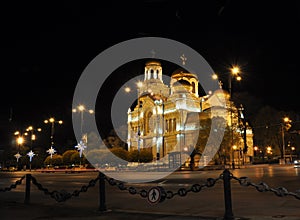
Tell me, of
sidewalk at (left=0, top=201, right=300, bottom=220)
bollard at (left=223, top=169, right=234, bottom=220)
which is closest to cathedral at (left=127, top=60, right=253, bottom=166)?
sidewalk at (left=0, top=201, right=300, bottom=220)

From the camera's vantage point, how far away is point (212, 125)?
55250 mm

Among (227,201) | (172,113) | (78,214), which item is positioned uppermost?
(172,113)

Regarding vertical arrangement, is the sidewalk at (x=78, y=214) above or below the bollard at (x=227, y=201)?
below

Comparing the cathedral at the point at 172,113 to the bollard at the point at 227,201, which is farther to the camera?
the cathedral at the point at 172,113

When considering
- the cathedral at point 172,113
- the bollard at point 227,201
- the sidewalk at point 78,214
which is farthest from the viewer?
the cathedral at point 172,113

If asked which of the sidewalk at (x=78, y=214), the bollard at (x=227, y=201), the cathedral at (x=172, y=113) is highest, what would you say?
the cathedral at (x=172, y=113)

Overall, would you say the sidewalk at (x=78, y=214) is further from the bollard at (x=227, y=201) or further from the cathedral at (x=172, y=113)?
the cathedral at (x=172, y=113)

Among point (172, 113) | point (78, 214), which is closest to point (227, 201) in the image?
point (78, 214)

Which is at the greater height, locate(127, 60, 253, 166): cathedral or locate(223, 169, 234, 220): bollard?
locate(127, 60, 253, 166): cathedral

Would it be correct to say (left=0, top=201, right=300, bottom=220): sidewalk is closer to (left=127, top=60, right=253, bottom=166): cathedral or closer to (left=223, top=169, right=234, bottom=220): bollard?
(left=223, top=169, right=234, bottom=220): bollard

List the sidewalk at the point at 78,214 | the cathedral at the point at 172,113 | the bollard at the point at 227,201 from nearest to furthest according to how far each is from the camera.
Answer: the bollard at the point at 227,201 → the sidewalk at the point at 78,214 → the cathedral at the point at 172,113

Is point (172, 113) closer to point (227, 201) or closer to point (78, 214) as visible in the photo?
point (78, 214)

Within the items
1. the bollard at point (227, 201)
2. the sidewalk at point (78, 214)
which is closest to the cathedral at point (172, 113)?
the sidewalk at point (78, 214)

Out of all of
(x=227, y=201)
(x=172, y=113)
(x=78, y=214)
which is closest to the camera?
(x=227, y=201)
